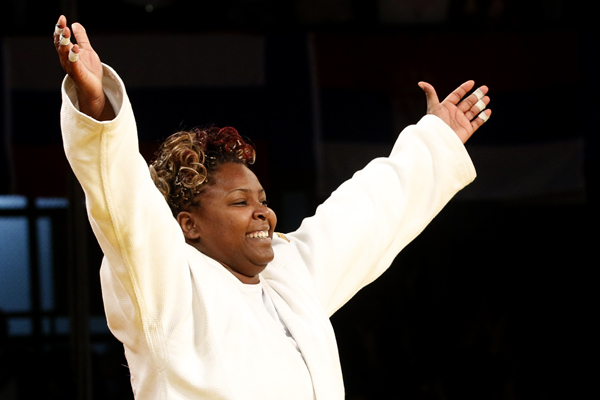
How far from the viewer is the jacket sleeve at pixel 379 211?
1.83 m

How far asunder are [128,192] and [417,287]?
2.06 meters

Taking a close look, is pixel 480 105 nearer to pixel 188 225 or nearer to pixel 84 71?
pixel 188 225

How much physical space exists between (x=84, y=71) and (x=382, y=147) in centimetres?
212

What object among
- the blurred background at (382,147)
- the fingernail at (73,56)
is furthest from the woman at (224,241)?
the blurred background at (382,147)

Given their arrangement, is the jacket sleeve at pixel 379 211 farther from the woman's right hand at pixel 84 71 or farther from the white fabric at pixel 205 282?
the woman's right hand at pixel 84 71

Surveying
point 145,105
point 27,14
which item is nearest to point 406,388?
point 145,105

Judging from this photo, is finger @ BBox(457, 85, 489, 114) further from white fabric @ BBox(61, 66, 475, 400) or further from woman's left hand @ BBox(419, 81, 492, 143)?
white fabric @ BBox(61, 66, 475, 400)

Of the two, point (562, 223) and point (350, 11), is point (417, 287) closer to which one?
point (562, 223)

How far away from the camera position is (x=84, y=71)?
1316 millimetres

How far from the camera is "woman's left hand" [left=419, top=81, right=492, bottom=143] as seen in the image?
1995mm

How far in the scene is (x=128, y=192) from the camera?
1.36m

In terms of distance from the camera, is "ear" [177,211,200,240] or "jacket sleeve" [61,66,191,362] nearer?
"jacket sleeve" [61,66,191,362]

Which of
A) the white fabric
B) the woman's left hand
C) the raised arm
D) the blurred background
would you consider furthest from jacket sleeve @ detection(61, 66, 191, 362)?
the blurred background

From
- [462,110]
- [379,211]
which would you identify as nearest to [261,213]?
[379,211]
